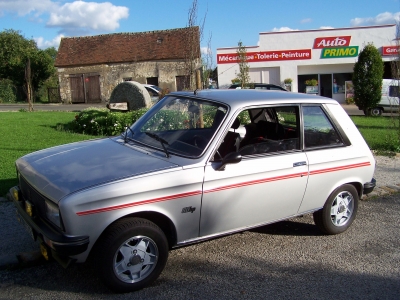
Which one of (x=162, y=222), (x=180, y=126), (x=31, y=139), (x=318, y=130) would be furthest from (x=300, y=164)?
(x=31, y=139)

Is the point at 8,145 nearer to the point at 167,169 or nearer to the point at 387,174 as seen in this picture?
the point at 167,169

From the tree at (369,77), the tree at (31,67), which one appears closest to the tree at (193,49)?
the tree at (369,77)

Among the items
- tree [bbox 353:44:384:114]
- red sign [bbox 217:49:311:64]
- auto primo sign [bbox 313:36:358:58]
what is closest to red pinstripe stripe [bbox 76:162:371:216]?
tree [bbox 353:44:384:114]

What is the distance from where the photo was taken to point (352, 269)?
178 inches

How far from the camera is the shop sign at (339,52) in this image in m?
30.9

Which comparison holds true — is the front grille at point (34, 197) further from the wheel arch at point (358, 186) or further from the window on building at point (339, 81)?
the window on building at point (339, 81)

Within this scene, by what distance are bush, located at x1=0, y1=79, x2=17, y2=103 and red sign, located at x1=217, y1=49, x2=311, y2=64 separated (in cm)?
1969

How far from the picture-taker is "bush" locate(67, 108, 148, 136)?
11516 mm

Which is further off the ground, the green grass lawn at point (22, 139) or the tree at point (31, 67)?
the tree at point (31, 67)

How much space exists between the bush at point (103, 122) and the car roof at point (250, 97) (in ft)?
21.1

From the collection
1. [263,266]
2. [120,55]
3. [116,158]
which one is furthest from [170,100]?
[120,55]

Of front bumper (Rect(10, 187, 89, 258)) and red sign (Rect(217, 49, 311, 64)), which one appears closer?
front bumper (Rect(10, 187, 89, 258))

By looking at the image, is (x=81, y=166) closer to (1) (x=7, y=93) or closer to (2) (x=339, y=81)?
(2) (x=339, y=81)

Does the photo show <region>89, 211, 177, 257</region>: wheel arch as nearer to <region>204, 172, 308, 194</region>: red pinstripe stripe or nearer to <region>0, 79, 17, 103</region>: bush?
<region>204, 172, 308, 194</region>: red pinstripe stripe
